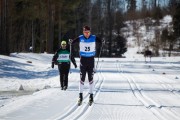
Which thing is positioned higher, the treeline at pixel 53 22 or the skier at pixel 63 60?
the treeline at pixel 53 22

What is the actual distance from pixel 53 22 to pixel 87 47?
44.6 metres

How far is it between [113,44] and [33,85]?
63701 millimetres

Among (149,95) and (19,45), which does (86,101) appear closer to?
(149,95)

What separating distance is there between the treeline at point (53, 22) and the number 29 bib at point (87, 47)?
27406 millimetres

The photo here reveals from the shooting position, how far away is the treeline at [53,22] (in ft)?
174

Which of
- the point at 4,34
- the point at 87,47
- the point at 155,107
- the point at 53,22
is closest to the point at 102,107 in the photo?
the point at 155,107

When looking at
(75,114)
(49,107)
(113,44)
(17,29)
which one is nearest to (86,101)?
(49,107)

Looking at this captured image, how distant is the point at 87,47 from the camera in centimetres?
1362

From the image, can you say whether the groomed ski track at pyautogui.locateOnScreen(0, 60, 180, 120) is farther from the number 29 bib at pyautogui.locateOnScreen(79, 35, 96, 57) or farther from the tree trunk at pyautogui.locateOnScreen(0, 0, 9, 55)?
the tree trunk at pyautogui.locateOnScreen(0, 0, 9, 55)

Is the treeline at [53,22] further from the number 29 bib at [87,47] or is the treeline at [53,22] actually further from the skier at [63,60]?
the number 29 bib at [87,47]

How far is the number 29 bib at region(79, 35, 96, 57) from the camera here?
1362 centimetres

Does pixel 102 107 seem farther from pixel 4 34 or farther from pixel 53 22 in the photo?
pixel 53 22

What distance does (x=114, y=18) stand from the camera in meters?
95.6

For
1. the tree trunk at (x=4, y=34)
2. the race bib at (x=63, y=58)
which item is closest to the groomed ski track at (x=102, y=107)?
the race bib at (x=63, y=58)
